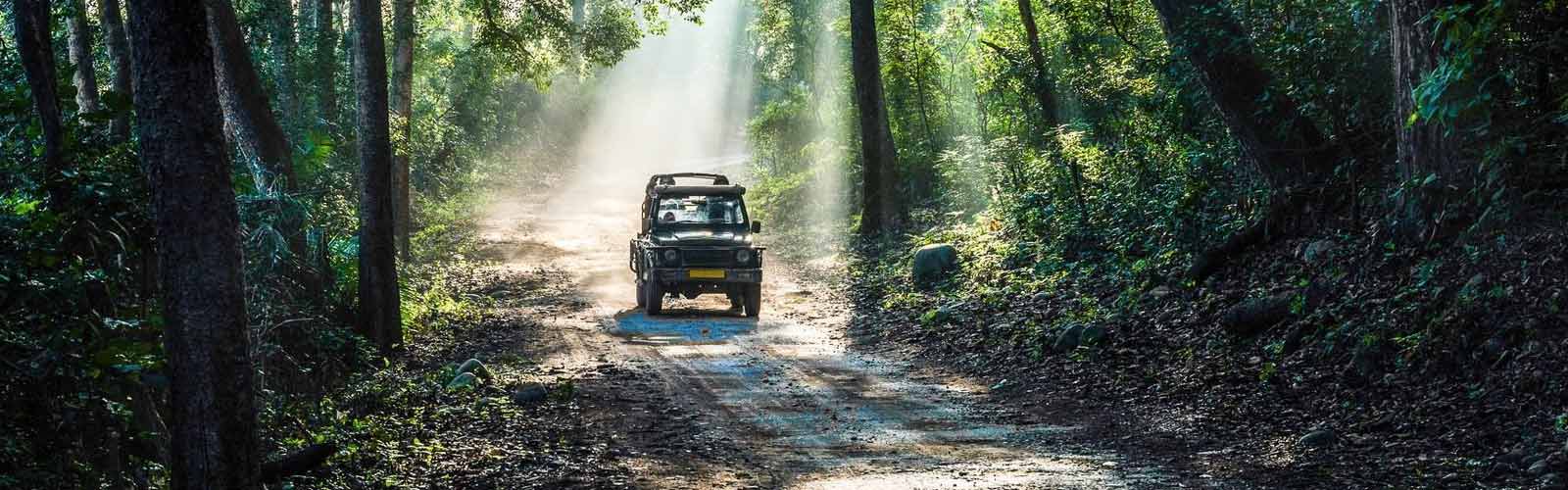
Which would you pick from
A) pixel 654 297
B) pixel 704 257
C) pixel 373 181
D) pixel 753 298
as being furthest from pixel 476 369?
pixel 753 298

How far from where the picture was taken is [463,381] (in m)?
11.3

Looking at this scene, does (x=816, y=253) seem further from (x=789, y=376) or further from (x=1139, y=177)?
(x=789, y=376)

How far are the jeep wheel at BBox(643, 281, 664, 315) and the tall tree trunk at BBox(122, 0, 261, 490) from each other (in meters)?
11.3

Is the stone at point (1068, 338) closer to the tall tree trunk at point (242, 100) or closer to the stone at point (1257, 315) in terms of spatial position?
the stone at point (1257, 315)

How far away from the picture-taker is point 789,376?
12172 mm

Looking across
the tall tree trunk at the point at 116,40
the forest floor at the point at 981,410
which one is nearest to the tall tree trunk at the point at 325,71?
the tall tree trunk at the point at 116,40

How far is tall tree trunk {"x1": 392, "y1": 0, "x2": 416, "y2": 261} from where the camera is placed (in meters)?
20.5

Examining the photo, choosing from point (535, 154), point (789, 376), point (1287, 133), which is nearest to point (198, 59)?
point (789, 376)

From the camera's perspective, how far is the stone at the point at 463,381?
11.1 m

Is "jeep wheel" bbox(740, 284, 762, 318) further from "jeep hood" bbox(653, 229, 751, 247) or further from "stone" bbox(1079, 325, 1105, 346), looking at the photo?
"stone" bbox(1079, 325, 1105, 346)

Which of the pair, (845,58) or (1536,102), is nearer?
(1536,102)

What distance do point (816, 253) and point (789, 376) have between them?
13.8 m

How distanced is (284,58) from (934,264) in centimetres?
1315

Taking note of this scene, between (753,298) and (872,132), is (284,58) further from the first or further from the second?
(872,132)
